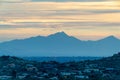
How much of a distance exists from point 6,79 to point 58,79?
7964 mm

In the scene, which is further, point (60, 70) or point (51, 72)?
point (60, 70)

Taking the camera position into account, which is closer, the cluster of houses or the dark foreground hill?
the cluster of houses

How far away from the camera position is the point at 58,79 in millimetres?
98625

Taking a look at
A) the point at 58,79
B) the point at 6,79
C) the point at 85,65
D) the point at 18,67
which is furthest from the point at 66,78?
the point at 85,65

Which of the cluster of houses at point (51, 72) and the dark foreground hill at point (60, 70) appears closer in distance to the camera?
the cluster of houses at point (51, 72)

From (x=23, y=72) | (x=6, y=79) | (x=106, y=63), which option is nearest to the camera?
(x=6, y=79)

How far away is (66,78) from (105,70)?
68.4 feet

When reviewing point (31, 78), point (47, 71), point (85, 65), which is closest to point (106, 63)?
point (85, 65)

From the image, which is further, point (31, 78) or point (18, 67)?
point (18, 67)

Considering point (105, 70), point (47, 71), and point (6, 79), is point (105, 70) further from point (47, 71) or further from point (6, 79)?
point (6, 79)

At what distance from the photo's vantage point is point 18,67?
4860 inches

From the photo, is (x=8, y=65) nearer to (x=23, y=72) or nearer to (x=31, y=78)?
(x=23, y=72)

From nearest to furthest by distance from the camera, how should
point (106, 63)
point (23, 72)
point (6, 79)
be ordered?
1. point (6, 79)
2. point (23, 72)
3. point (106, 63)

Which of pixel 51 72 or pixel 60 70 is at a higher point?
pixel 60 70
